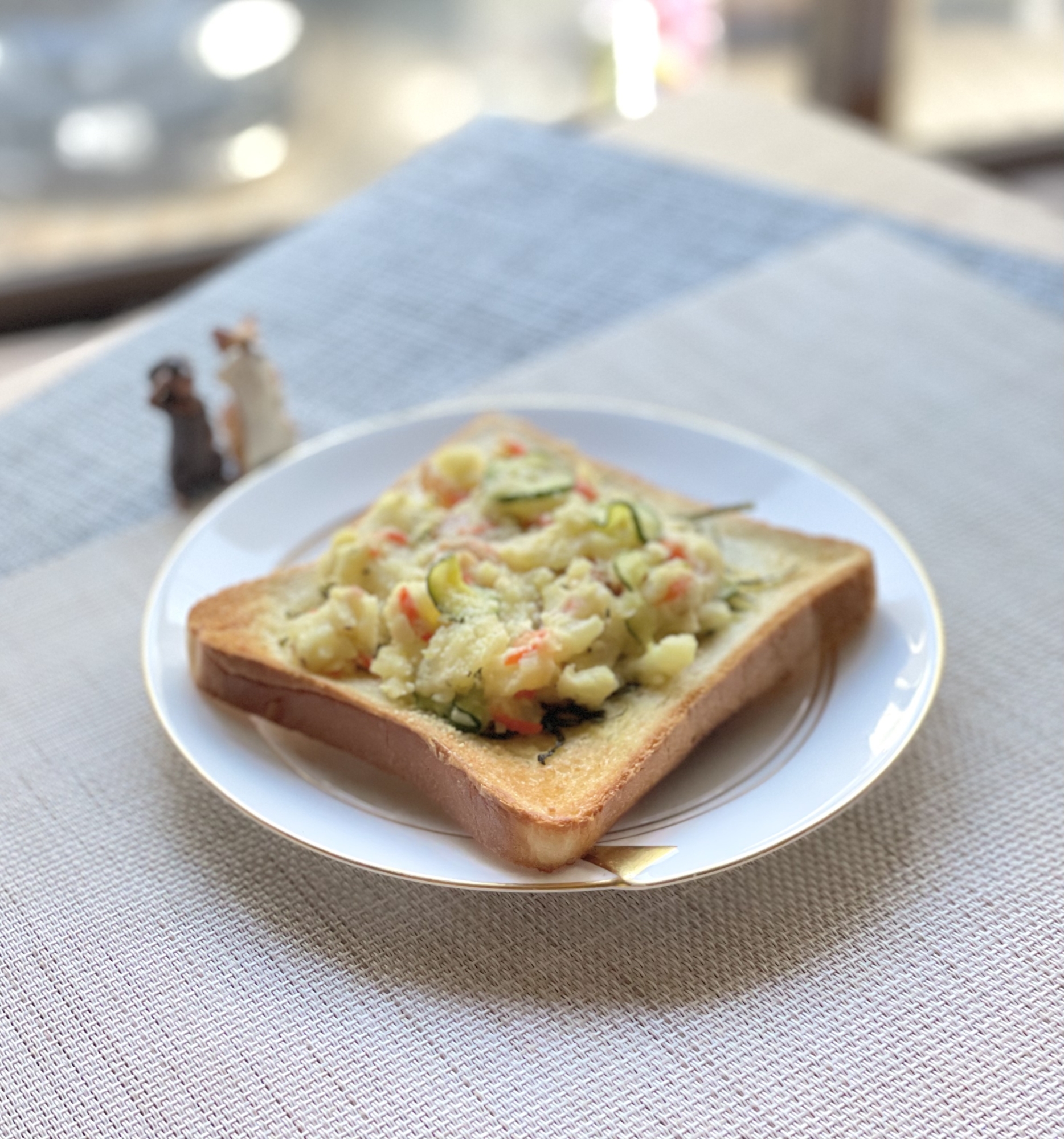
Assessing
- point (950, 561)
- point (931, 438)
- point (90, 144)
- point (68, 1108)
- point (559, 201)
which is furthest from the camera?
point (90, 144)

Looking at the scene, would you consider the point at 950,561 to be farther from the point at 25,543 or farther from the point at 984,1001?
the point at 25,543

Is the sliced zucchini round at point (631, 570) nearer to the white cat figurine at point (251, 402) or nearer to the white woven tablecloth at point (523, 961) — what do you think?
the white woven tablecloth at point (523, 961)

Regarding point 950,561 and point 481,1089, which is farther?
point 950,561

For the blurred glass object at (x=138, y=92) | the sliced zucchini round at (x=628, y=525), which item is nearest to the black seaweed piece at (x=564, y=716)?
the sliced zucchini round at (x=628, y=525)

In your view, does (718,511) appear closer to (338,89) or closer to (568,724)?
(568,724)

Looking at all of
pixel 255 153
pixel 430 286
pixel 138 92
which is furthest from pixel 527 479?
pixel 255 153

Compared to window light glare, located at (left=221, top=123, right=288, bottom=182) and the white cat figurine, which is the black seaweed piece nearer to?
the white cat figurine

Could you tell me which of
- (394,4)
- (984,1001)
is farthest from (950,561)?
(394,4)
